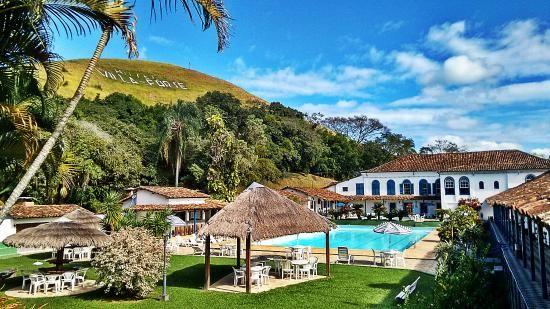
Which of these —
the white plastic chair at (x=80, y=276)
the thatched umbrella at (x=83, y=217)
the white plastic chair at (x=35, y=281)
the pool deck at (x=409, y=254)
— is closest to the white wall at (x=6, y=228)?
the thatched umbrella at (x=83, y=217)

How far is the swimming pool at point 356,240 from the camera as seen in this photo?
2773 centimetres

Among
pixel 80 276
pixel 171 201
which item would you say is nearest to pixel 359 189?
pixel 171 201

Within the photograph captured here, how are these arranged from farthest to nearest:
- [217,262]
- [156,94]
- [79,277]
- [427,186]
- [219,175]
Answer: [156,94]
[427,186]
[219,175]
[217,262]
[79,277]

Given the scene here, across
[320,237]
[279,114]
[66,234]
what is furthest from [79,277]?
[279,114]

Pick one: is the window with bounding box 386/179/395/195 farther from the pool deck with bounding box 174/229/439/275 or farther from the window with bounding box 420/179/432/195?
the pool deck with bounding box 174/229/439/275

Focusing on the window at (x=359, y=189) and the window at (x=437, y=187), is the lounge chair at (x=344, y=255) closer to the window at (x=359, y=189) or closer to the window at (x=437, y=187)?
the window at (x=437, y=187)

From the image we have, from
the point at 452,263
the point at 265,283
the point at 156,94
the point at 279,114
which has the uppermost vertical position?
the point at 156,94

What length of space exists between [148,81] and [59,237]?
9297 centimetres

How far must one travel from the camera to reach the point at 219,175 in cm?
4294

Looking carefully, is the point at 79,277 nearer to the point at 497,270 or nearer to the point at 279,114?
the point at 497,270

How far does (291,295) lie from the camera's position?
1291cm

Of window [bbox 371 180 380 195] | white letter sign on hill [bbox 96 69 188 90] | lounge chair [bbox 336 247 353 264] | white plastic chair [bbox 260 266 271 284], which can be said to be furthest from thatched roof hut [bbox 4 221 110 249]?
white letter sign on hill [bbox 96 69 188 90]

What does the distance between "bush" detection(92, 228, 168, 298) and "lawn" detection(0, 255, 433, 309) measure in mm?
397

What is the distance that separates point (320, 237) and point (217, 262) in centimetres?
1430
